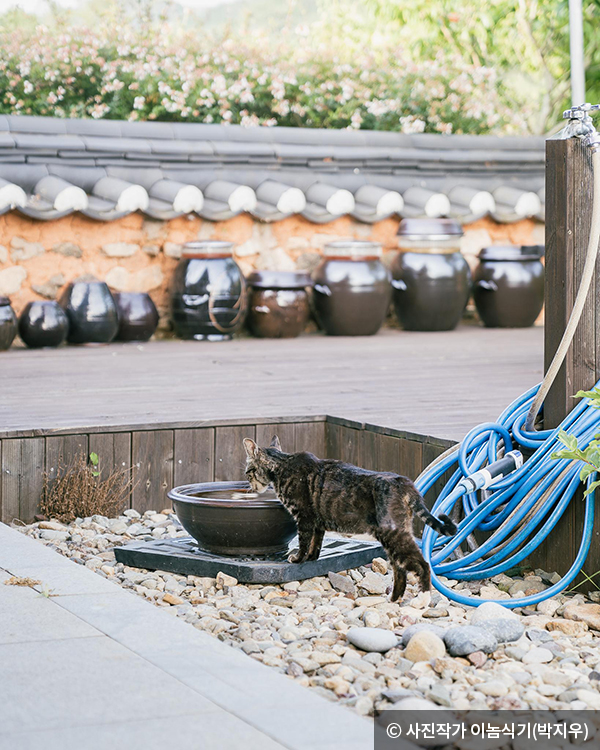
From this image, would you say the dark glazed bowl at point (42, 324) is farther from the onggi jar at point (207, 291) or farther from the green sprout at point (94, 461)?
the green sprout at point (94, 461)

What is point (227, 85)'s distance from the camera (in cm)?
975

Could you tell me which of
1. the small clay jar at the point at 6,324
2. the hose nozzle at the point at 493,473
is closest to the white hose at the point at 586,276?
the hose nozzle at the point at 493,473

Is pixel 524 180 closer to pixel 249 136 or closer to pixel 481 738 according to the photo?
pixel 249 136

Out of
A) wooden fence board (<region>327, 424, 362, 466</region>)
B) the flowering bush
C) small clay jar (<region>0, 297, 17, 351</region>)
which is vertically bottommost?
wooden fence board (<region>327, 424, 362, 466</region>)

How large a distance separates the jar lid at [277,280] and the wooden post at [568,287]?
4.37 m

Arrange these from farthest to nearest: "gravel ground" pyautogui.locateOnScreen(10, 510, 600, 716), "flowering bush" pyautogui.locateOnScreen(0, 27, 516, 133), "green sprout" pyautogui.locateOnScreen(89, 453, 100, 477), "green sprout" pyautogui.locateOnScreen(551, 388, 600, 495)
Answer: "flowering bush" pyautogui.locateOnScreen(0, 27, 516, 133), "green sprout" pyautogui.locateOnScreen(89, 453, 100, 477), "green sprout" pyautogui.locateOnScreen(551, 388, 600, 495), "gravel ground" pyautogui.locateOnScreen(10, 510, 600, 716)

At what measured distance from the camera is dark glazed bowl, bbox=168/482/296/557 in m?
3.43

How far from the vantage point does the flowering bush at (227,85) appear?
9453mm

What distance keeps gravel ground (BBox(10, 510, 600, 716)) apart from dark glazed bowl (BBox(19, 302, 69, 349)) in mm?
3482

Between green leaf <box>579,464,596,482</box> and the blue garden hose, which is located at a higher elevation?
green leaf <box>579,464,596,482</box>

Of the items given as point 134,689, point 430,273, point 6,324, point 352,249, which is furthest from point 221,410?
point 430,273

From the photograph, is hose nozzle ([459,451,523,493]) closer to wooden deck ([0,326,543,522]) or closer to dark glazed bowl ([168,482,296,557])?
wooden deck ([0,326,543,522])

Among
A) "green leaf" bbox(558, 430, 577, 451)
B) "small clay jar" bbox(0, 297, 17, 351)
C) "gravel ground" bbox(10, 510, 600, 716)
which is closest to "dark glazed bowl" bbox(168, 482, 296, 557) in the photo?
"gravel ground" bbox(10, 510, 600, 716)

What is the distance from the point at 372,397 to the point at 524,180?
180 inches
